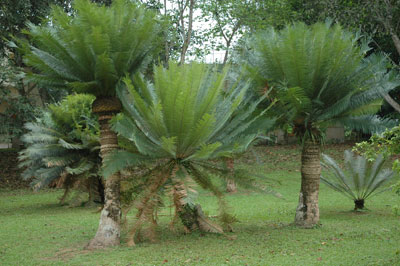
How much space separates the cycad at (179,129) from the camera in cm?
684

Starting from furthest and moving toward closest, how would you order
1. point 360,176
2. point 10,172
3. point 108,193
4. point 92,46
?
point 10,172, point 360,176, point 108,193, point 92,46

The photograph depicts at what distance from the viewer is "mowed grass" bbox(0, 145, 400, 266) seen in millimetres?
6336

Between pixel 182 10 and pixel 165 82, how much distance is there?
49.9 feet

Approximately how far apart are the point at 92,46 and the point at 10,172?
632 inches

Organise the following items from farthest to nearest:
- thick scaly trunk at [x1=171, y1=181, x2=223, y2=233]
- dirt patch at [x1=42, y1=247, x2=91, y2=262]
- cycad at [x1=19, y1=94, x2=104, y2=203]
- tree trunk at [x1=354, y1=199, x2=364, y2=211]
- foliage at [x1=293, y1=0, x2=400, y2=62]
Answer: foliage at [x1=293, y1=0, x2=400, y2=62]
cycad at [x1=19, y1=94, x2=104, y2=203]
tree trunk at [x1=354, y1=199, x2=364, y2=211]
thick scaly trunk at [x1=171, y1=181, x2=223, y2=233]
dirt patch at [x1=42, y1=247, x2=91, y2=262]

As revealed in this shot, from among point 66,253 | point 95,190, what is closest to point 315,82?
point 66,253

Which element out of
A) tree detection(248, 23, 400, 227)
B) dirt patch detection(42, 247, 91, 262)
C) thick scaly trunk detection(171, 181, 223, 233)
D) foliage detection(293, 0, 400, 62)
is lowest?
dirt patch detection(42, 247, 91, 262)

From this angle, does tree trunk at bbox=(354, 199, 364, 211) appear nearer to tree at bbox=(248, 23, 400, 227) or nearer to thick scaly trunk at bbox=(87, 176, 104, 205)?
tree at bbox=(248, 23, 400, 227)

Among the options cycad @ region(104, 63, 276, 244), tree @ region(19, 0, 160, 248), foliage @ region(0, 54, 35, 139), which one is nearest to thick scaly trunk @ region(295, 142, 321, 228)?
cycad @ region(104, 63, 276, 244)

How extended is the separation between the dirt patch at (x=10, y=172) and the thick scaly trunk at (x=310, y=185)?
14737 mm

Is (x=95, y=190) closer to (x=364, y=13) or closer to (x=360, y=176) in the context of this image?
(x=360, y=176)

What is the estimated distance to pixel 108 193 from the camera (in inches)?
291

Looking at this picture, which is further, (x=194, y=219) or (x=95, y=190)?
(x=95, y=190)

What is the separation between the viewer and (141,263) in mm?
6207
